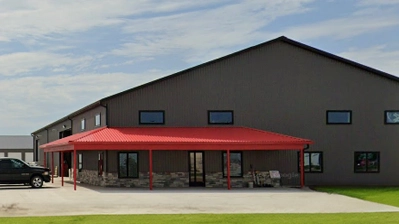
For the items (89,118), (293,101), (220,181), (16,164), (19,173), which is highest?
(293,101)

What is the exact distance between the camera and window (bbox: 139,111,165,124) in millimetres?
37000

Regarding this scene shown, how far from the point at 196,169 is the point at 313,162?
6686 millimetres

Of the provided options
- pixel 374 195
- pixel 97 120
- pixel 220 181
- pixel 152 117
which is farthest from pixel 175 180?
pixel 374 195

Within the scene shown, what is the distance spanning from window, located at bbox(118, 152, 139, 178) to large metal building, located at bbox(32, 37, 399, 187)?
0.05 meters

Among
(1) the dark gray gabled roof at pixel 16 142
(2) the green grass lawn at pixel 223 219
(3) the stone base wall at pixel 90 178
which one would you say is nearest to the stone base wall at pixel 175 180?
(3) the stone base wall at pixel 90 178

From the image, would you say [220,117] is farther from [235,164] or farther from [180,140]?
[180,140]

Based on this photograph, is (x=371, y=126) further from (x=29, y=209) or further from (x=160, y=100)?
(x=29, y=209)

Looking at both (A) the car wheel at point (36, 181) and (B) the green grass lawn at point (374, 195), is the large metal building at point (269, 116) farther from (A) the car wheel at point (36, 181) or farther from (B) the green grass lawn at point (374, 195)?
(B) the green grass lawn at point (374, 195)

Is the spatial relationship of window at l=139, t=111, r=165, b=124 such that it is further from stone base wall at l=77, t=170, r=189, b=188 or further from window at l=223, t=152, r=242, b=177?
window at l=223, t=152, r=242, b=177

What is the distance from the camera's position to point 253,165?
121 ft

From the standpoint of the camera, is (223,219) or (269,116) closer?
(223,219)

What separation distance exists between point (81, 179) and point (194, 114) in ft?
30.6

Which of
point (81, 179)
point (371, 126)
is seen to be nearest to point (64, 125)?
point (81, 179)

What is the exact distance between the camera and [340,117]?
3894 cm
